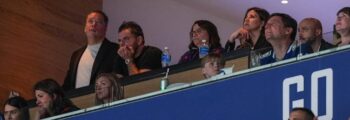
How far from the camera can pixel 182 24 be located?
13.2 m

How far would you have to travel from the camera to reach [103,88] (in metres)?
8.32

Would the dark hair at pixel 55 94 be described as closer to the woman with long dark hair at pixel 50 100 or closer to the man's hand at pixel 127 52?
the woman with long dark hair at pixel 50 100

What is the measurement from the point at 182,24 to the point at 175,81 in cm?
492

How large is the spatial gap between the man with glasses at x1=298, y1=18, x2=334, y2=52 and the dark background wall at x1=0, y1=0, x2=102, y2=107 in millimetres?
4556

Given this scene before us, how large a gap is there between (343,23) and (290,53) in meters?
0.38

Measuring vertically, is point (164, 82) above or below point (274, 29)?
below

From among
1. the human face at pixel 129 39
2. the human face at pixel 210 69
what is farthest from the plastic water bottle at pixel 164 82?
the human face at pixel 129 39

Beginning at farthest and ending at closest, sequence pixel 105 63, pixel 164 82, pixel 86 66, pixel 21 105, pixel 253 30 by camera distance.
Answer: pixel 86 66, pixel 105 63, pixel 21 105, pixel 253 30, pixel 164 82

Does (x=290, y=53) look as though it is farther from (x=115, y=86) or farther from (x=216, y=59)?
(x=115, y=86)

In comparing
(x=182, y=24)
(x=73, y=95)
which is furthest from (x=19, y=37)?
(x=73, y=95)

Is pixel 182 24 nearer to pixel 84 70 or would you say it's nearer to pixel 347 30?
A: pixel 84 70

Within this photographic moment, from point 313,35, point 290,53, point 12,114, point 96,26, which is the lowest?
point 12,114

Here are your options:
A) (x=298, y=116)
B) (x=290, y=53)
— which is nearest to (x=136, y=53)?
(x=290, y=53)

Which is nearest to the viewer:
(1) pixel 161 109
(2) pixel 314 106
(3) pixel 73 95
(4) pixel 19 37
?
(2) pixel 314 106
